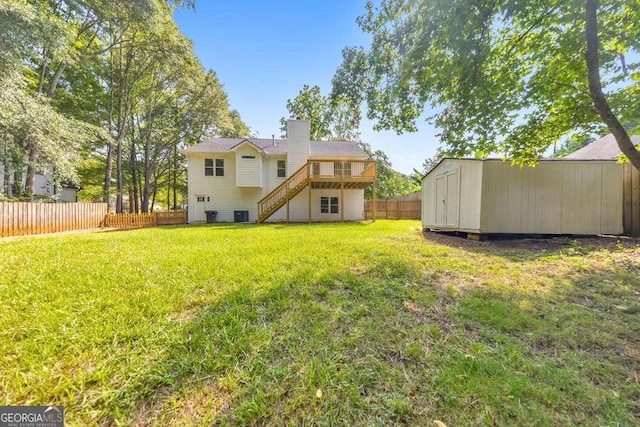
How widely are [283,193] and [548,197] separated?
12.8m

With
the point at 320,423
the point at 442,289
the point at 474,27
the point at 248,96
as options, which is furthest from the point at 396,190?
the point at 320,423

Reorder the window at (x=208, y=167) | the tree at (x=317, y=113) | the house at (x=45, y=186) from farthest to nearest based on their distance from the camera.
A: the tree at (x=317, y=113) → the window at (x=208, y=167) → the house at (x=45, y=186)

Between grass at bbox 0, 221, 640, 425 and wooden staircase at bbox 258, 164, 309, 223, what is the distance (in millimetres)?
11076

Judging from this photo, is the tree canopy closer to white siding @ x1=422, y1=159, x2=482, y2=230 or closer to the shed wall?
white siding @ x1=422, y1=159, x2=482, y2=230

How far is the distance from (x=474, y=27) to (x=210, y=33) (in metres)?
10.8

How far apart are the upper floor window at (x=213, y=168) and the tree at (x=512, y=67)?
43.7ft

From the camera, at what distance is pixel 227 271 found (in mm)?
3900

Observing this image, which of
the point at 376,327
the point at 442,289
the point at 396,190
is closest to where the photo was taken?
the point at 376,327

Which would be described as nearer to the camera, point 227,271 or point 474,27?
point 227,271

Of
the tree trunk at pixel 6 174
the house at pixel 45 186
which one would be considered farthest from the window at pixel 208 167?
the tree trunk at pixel 6 174

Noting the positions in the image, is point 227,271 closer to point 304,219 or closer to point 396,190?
point 304,219

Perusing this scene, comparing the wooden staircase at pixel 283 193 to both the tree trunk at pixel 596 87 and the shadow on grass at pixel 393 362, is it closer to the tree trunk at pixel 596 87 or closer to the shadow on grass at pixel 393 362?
the tree trunk at pixel 596 87

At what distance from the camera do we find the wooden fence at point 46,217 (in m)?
9.34

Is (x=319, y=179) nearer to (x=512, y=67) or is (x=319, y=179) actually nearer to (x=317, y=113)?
(x=512, y=67)
